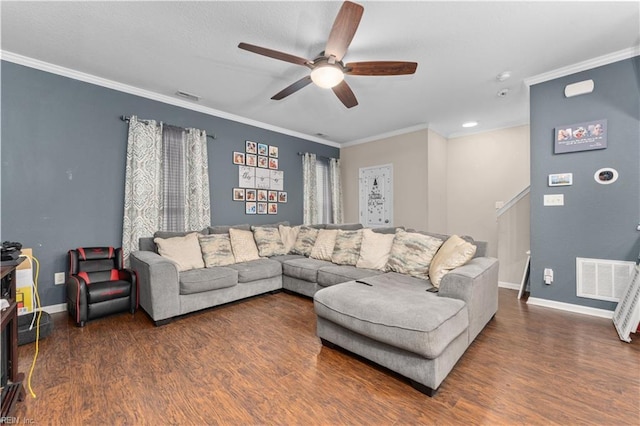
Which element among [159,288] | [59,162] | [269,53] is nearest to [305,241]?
[159,288]

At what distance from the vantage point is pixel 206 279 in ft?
9.77

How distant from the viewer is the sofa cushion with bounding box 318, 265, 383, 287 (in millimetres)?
3020

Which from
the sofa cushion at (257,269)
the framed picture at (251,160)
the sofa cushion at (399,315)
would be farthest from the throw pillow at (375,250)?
the framed picture at (251,160)

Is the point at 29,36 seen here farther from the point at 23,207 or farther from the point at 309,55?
the point at 309,55

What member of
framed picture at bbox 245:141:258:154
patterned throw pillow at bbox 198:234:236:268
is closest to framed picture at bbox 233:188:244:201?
framed picture at bbox 245:141:258:154

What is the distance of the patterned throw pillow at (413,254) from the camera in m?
2.70

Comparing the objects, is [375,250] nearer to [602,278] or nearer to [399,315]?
→ [399,315]

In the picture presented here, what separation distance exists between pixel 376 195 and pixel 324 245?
2299 millimetres

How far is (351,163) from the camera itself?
20.3 feet

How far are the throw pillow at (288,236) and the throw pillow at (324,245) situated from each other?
52 centimetres

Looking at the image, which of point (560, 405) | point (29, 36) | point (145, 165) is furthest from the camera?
point (145, 165)

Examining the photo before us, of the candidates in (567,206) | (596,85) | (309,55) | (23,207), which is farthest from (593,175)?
(23,207)

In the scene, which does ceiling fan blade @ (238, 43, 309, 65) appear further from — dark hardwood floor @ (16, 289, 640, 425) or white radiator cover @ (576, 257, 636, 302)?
white radiator cover @ (576, 257, 636, 302)

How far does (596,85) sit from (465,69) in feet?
4.50
